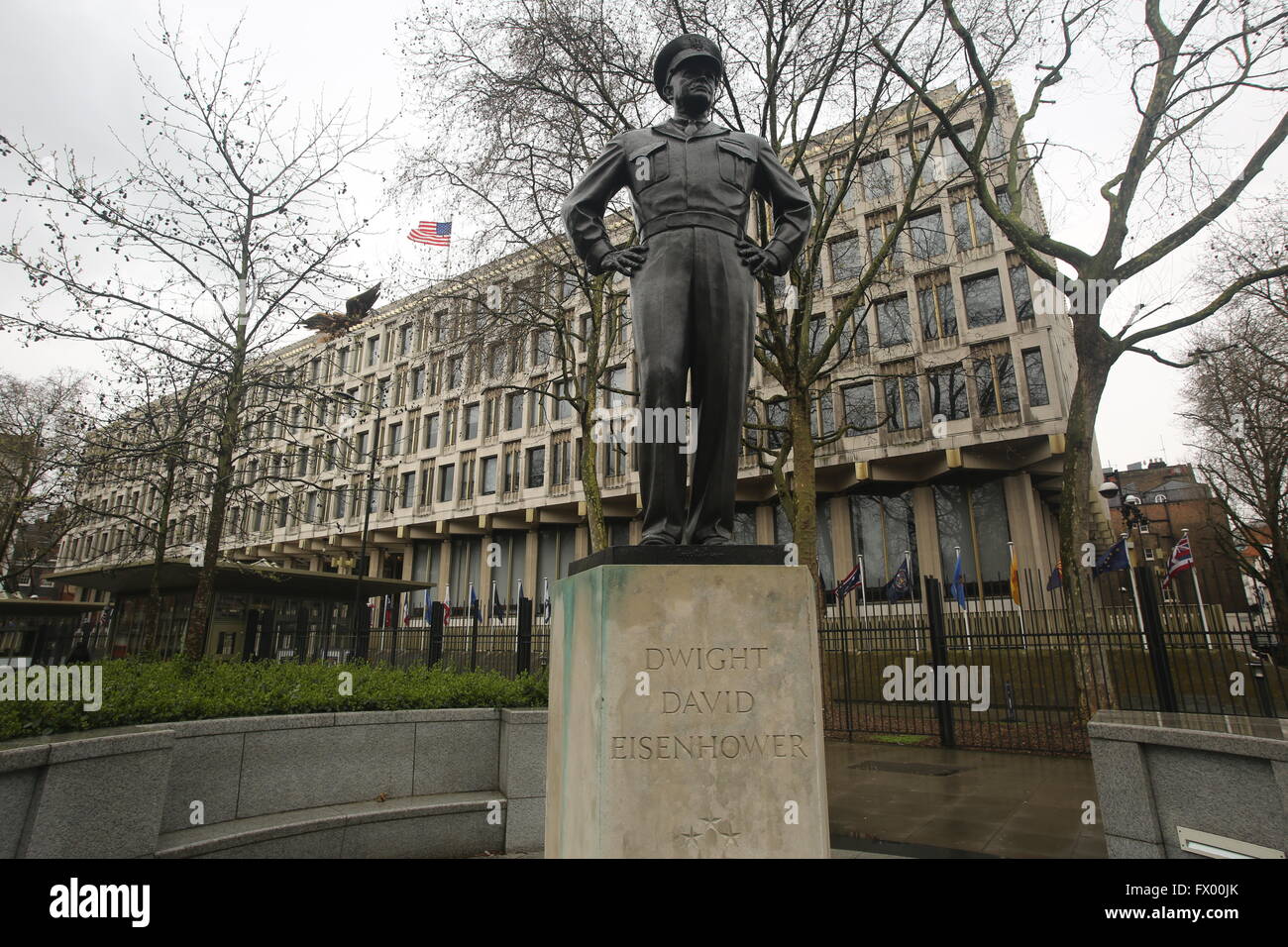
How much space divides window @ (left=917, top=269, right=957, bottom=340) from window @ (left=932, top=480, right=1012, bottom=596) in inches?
273

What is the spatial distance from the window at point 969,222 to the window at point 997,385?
5.17 meters

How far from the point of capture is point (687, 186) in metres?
4.20

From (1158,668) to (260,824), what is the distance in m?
11.4

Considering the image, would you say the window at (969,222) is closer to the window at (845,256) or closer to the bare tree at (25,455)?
the window at (845,256)

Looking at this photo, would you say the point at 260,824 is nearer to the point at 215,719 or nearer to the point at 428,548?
the point at 215,719

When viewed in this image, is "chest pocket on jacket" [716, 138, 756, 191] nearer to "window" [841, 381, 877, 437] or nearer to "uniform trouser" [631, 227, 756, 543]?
"uniform trouser" [631, 227, 756, 543]

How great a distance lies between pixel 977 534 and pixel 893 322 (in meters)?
9.88

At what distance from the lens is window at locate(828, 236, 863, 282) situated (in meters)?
32.3

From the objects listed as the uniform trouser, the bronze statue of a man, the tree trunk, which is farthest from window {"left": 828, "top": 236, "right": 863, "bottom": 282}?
the uniform trouser

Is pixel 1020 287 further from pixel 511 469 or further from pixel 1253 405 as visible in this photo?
pixel 511 469

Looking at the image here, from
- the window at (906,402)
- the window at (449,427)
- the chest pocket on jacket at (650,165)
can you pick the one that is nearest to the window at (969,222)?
the window at (906,402)

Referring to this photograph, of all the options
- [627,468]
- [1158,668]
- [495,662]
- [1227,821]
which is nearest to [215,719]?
[495,662]

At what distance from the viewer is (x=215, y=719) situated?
6.05 meters
